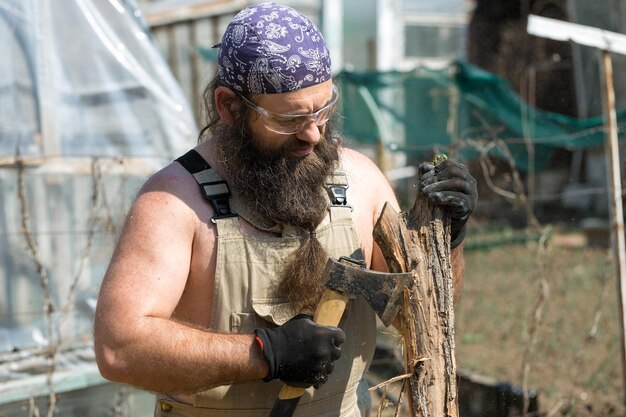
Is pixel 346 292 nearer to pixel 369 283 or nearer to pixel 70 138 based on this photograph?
pixel 369 283

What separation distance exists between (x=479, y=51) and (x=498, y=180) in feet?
17.6

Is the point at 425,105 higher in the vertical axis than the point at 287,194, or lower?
higher

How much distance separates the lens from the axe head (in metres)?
2.16

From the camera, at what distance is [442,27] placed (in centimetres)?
1313

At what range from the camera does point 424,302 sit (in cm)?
224

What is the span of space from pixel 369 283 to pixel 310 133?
0.48m

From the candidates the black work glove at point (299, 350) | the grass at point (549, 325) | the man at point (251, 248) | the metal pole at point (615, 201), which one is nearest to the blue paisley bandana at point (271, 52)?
the man at point (251, 248)

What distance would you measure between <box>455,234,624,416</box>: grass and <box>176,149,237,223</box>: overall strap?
2.05m

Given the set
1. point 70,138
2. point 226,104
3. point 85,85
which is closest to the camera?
point 226,104

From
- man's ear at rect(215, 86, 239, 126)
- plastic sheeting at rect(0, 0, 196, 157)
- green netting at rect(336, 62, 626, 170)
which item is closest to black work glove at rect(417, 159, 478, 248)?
man's ear at rect(215, 86, 239, 126)

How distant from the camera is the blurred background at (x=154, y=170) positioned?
4227mm

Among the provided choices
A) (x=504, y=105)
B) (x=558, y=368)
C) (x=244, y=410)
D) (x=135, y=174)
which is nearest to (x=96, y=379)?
(x=135, y=174)

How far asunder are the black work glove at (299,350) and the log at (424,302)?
268 millimetres

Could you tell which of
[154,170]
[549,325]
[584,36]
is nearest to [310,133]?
[584,36]
